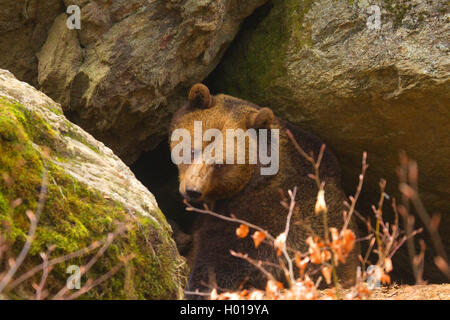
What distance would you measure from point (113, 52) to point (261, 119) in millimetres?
1773

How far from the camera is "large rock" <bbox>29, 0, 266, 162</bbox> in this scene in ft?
18.3

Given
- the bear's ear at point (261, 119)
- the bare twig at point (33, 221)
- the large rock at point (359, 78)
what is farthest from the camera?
the large rock at point (359, 78)

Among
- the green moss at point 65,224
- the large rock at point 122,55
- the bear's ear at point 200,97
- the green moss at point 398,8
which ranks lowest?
the green moss at point 65,224

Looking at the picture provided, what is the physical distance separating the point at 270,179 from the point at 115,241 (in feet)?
8.01

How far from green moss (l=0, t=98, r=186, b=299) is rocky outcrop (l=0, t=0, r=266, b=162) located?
2.16 m

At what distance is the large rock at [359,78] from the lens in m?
5.30

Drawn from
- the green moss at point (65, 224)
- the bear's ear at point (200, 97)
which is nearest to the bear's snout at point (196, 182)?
the bear's ear at point (200, 97)

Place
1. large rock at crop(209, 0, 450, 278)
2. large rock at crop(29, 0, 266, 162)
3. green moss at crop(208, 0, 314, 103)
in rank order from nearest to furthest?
large rock at crop(209, 0, 450, 278) → large rock at crop(29, 0, 266, 162) → green moss at crop(208, 0, 314, 103)

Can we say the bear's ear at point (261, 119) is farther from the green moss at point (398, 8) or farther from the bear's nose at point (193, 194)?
the green moss at point (398, 8)

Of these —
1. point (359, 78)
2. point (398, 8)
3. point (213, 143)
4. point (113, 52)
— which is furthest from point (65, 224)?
point (398, 8)

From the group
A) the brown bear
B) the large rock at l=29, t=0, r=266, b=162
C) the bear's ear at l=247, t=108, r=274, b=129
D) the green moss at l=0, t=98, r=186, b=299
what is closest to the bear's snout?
the brown bear

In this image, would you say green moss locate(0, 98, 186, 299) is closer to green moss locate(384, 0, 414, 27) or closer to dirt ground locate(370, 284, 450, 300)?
dirt ground locate(370, 284, 450, 300)

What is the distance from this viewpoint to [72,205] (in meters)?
3.12

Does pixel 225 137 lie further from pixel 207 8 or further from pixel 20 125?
pixel 20 125
